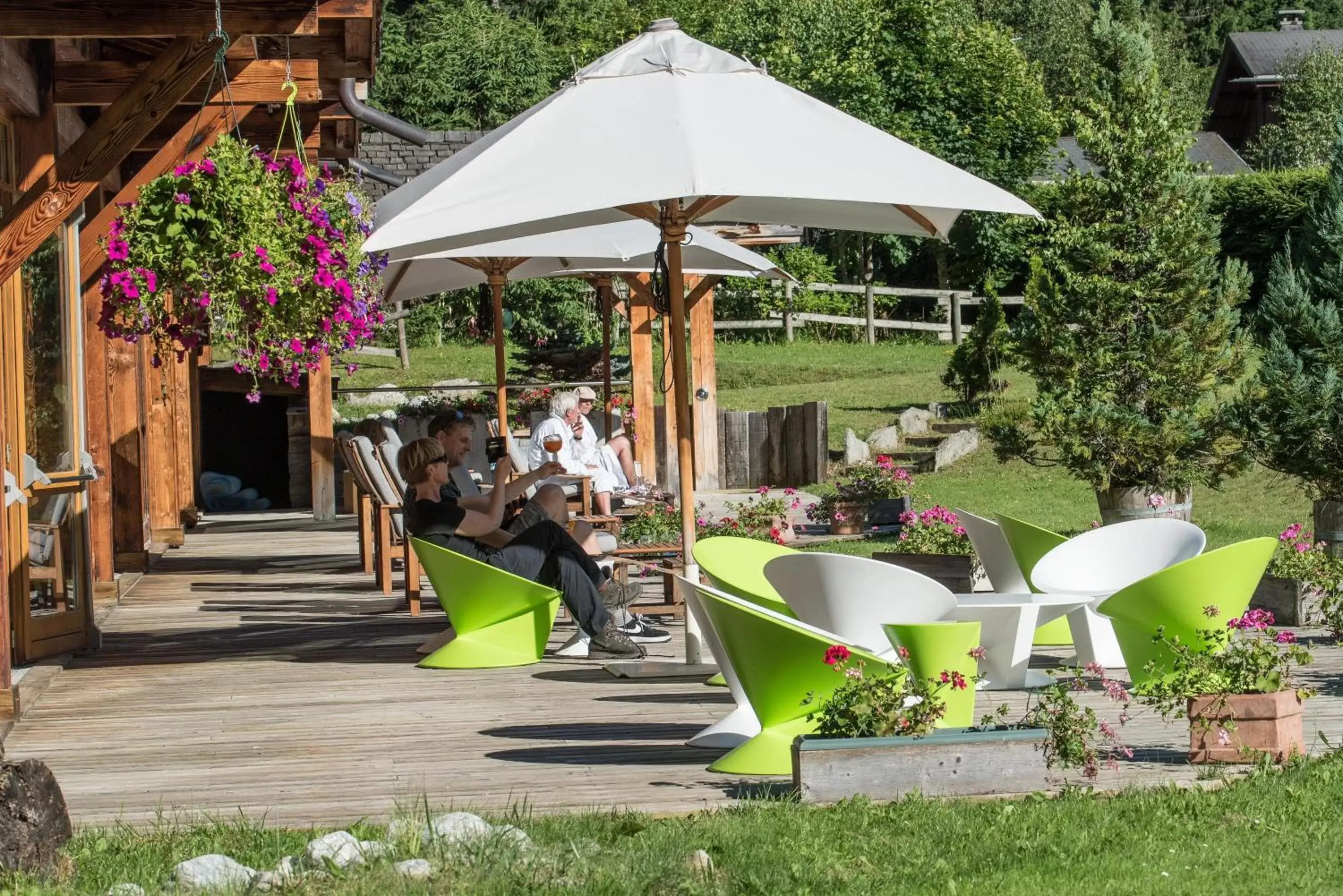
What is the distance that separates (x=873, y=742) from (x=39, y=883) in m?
2.13

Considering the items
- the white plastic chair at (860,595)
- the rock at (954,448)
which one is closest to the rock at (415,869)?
the white plastic chair at (860,595)

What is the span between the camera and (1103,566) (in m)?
6.95

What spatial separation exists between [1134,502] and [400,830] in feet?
33.9

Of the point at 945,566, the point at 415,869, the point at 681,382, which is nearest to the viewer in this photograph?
the point at 415,869

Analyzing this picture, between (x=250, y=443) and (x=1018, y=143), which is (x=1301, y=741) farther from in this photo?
(x=1018, y=143)

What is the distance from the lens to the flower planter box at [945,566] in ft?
29.0

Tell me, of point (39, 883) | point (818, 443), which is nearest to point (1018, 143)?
point (818, 443)

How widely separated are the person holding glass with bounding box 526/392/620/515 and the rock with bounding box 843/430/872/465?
22.4ft

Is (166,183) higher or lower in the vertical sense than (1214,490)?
higher

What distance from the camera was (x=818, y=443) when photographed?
17.9 m

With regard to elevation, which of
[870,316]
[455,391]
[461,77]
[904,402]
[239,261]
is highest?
[461,77]

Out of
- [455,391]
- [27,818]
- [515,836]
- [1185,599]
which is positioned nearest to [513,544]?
[1185,599]

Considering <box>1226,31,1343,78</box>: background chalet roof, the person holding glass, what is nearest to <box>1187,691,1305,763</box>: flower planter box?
the person holding glass

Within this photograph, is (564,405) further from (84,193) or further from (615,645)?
(84,193)
